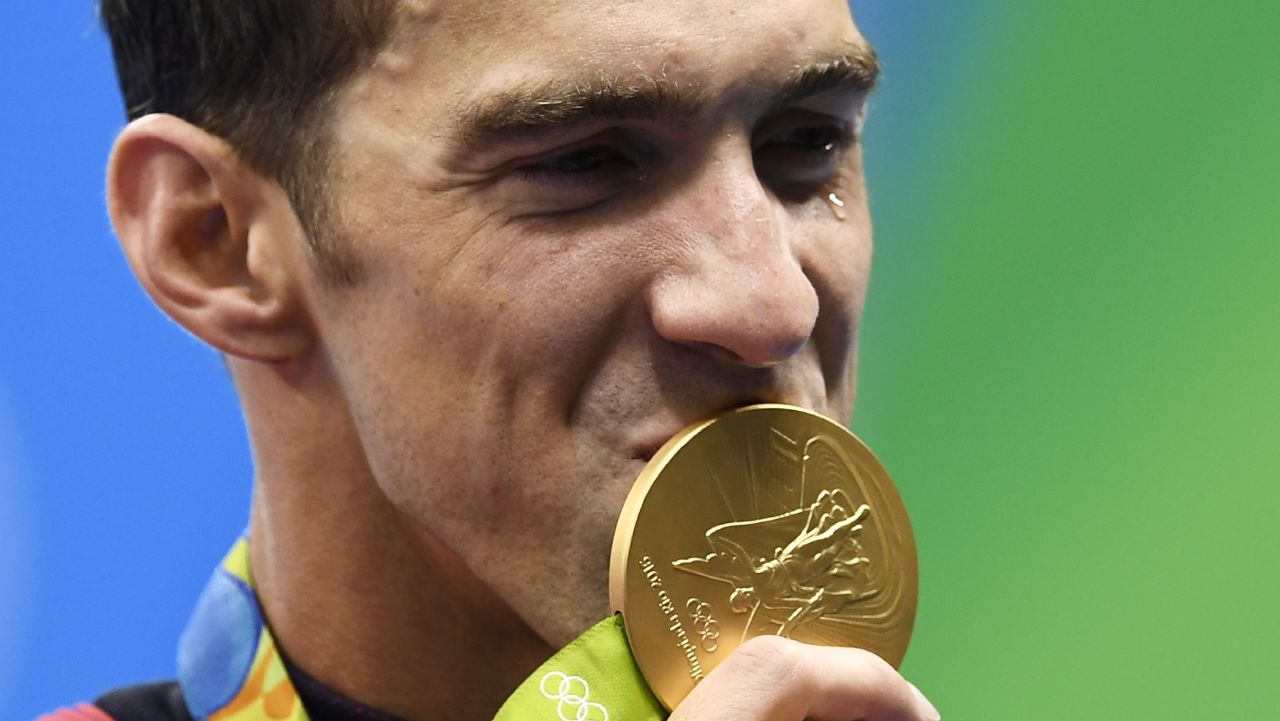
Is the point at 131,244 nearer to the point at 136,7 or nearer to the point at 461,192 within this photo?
the point at 136,7

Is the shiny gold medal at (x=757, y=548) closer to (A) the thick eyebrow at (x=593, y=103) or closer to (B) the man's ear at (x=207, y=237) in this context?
(A) the thick eyebrow at (x=593, y=103)

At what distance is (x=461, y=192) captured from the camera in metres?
1.65

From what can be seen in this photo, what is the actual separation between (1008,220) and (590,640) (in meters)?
1.90

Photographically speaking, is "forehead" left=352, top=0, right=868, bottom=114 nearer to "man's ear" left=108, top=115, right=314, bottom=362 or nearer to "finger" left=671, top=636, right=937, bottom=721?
"man's ear" left=108, top=115, right=314, bottom=362

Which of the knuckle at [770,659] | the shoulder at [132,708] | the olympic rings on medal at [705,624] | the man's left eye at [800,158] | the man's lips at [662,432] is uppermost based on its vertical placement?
the man's left eye at [800,158]

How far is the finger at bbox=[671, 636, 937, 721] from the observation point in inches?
57.2

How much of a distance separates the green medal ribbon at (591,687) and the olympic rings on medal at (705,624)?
Answer: 68 mm

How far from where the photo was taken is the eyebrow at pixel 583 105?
5.18 ft

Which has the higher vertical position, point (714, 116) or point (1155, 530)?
point (714, 116)

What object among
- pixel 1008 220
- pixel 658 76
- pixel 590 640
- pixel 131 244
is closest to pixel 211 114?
pixel 131 244

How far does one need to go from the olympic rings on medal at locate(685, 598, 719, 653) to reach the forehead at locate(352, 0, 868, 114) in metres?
0.50

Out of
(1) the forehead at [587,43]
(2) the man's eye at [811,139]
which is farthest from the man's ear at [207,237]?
(2) the man's eye at [811,139]

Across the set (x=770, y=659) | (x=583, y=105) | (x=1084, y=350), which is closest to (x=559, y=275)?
(x=583, y=105)

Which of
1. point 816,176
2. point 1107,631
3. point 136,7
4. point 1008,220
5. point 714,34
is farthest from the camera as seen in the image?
point 1008,220
